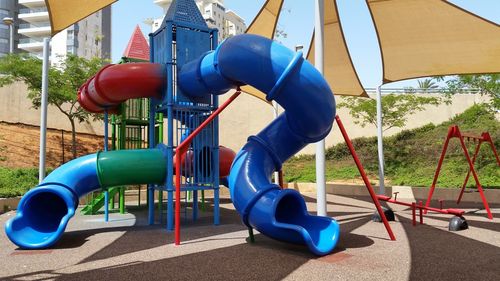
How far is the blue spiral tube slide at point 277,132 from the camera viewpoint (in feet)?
20.9

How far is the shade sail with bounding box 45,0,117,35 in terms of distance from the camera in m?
8.45

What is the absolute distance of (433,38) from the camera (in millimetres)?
11672

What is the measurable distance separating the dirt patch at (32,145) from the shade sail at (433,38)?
16757 mm

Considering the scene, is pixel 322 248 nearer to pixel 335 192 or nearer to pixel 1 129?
pixel 335 192

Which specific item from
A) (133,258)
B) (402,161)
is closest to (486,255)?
(133,258)

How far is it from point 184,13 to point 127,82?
2413 millimetres

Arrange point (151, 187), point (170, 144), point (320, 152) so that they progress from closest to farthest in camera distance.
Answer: point (320, 152)
point (170, 144)
point (151, 187)

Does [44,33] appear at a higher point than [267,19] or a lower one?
higher

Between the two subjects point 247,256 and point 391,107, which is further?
point 391,107

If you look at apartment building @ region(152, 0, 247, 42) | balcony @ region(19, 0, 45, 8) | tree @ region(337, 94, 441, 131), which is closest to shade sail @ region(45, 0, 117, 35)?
tree @ region(337, 94, 441, 131)

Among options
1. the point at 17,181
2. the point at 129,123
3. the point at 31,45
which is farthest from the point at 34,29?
the point at 129,123

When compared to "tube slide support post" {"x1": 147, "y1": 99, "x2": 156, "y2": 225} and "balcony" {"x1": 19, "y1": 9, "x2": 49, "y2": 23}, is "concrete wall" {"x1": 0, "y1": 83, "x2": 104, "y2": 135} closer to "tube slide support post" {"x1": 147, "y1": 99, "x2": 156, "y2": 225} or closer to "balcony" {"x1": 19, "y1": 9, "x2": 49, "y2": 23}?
"tube slide support post" {"x1": 147, "y1": 99, "x2": 156, "y2": 225}

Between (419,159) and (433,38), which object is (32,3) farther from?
(433,38)

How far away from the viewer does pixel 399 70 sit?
44.5 ft
